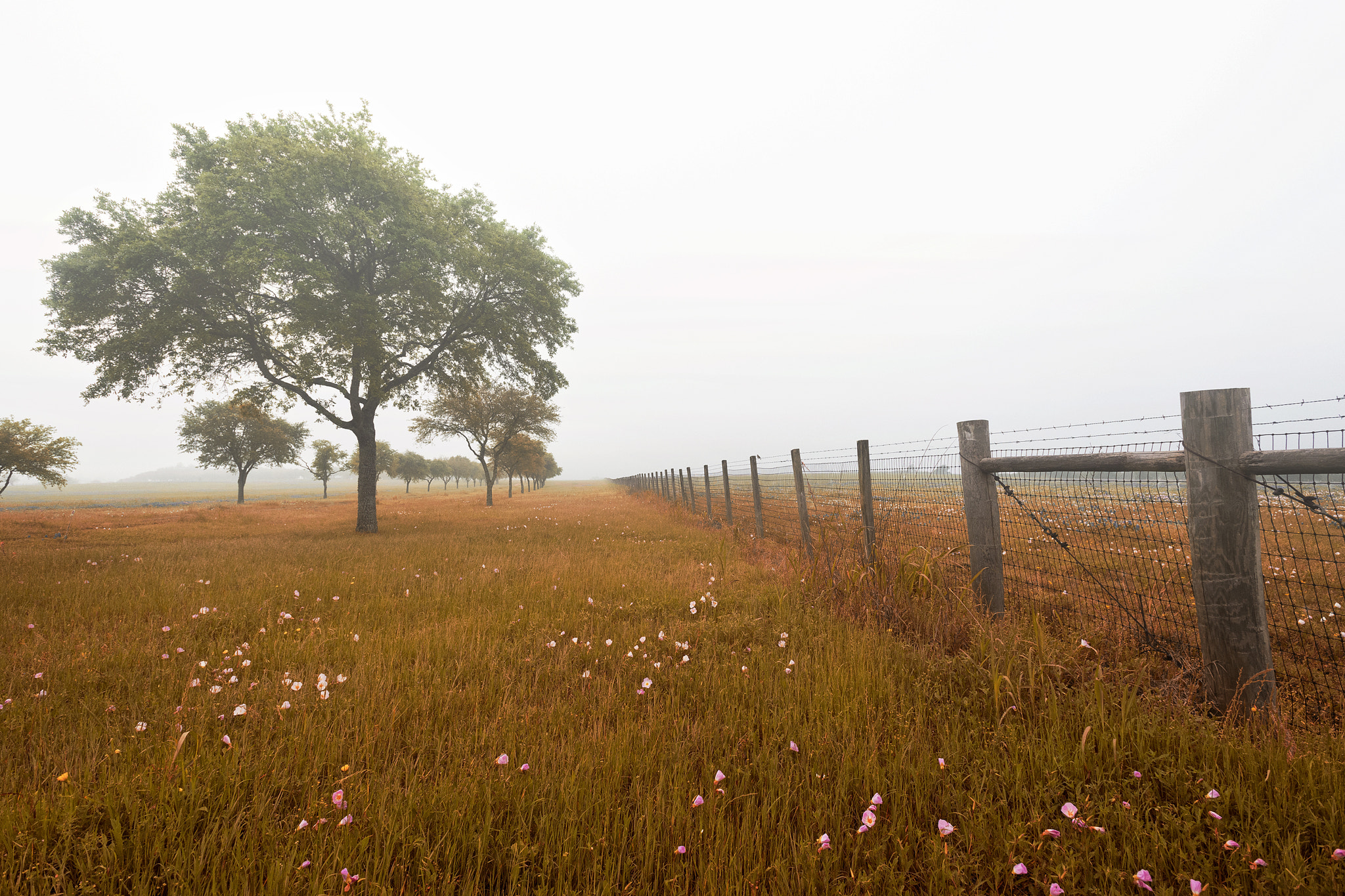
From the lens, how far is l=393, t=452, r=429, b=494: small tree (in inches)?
2643

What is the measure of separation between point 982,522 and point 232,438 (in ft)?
176

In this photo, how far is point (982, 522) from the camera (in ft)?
14.2

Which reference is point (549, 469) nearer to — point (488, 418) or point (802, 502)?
point (488, 418)

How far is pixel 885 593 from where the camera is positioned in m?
4.41

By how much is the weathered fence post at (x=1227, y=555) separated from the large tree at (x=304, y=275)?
16082mm

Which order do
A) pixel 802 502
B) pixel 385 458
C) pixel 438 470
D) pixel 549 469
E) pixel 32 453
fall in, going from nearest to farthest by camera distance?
pixel 802 502 → pixel 32 453 → pixel 385 458 → pixel 438 470 → pixel 549 469

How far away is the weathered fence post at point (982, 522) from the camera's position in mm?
4234

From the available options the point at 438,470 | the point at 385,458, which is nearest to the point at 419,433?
the point at 385,458

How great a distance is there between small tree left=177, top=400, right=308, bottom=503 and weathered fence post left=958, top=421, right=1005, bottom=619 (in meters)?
50.3

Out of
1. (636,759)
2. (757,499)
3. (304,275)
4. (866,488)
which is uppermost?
(304,275)

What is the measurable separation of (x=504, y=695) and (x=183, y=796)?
1.49m

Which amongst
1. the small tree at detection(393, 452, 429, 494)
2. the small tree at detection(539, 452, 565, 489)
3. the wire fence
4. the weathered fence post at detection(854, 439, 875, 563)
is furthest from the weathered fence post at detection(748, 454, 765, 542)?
the small tree at detection(539, 452, 565, 489)

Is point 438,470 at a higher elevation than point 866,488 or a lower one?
higher

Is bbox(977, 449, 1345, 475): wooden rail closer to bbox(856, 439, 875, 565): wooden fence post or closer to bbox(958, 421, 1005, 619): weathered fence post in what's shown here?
bbox(958, 421, 1005, 619): weathered fence post
